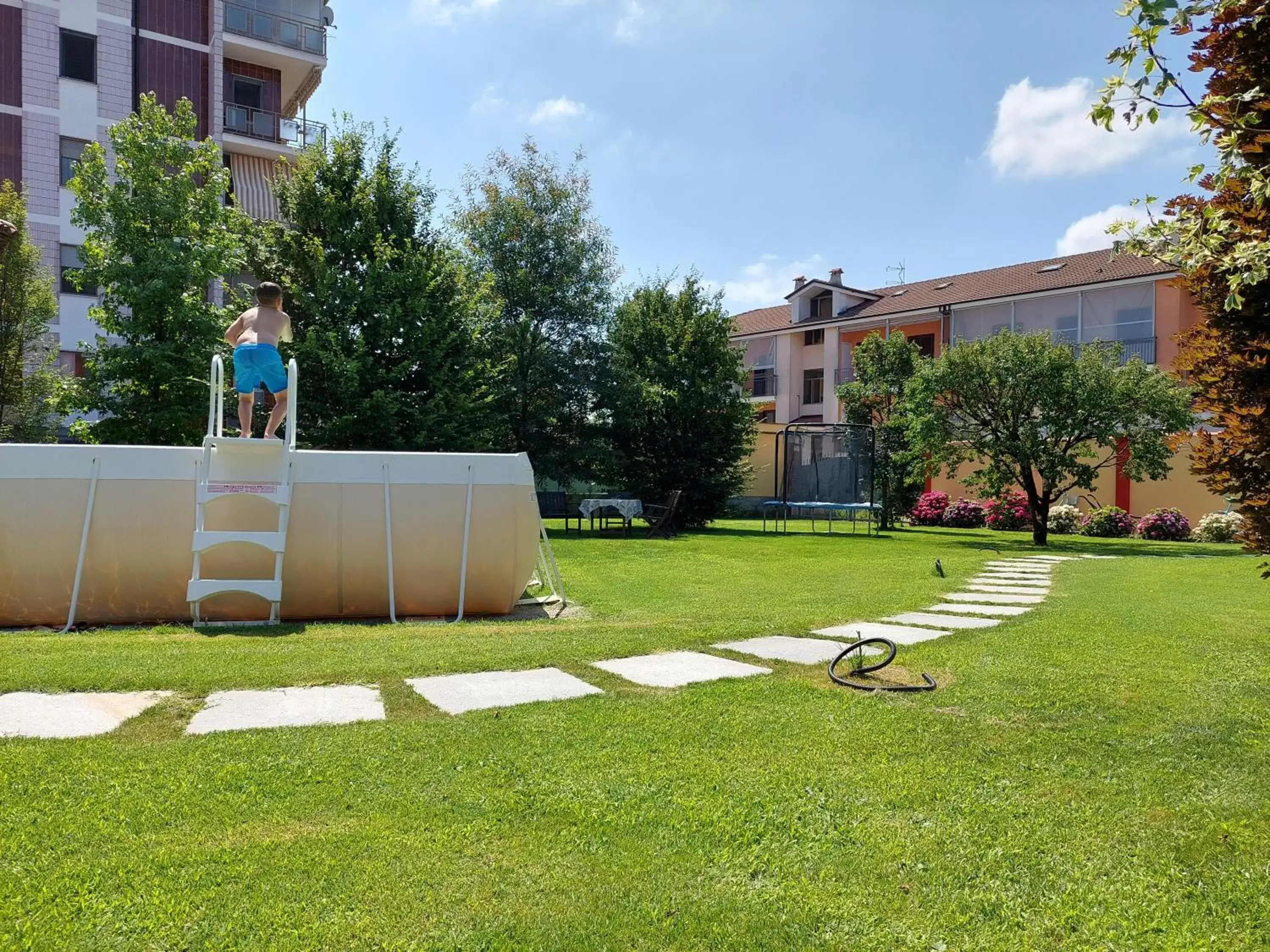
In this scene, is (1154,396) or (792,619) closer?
(792,619)

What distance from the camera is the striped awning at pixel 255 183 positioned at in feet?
77.9

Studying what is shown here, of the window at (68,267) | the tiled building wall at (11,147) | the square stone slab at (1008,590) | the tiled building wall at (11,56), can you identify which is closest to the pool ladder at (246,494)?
the square stone slab at (1008,590)

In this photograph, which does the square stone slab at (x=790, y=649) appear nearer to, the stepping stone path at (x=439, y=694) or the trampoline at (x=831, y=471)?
the stepping stone path at (x=439, y=694)

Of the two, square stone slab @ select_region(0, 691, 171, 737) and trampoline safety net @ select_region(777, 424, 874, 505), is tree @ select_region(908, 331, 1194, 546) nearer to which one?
trampoline safety net @ select_region(777, 424, 874, 505)

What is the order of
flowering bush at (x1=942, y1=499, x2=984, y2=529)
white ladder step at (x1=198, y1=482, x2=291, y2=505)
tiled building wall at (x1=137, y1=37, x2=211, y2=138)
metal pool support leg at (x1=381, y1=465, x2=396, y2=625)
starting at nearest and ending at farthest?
white ladder step at (x1=198, y1=482, x2=291, y2=505)
metal pool support leg at (x1=381, y1=465, x2=396, y2=625)
tiled building wall at (x1=137, y1=37, x2=211, y2=138)
flowering bush at (x1=942, y1=499, x2=984, y2=529)

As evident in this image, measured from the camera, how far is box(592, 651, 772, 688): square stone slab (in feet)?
15.1

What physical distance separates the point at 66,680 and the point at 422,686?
172 cm

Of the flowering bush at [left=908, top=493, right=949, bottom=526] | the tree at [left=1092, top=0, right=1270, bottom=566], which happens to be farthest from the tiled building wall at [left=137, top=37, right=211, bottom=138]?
the tree at [left=1092, top=0, right=1270, bottom=566]

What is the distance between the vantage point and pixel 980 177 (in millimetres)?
15172

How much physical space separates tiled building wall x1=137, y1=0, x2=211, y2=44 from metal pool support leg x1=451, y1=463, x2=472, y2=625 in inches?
895

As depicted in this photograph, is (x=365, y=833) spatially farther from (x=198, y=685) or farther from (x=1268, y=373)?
(x=1268, y=373)

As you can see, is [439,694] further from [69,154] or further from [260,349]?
[69,154]

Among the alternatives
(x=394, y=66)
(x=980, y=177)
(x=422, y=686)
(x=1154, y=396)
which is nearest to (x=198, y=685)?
(x=422, y=686)

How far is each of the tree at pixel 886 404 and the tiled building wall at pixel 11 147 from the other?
2178 cm
